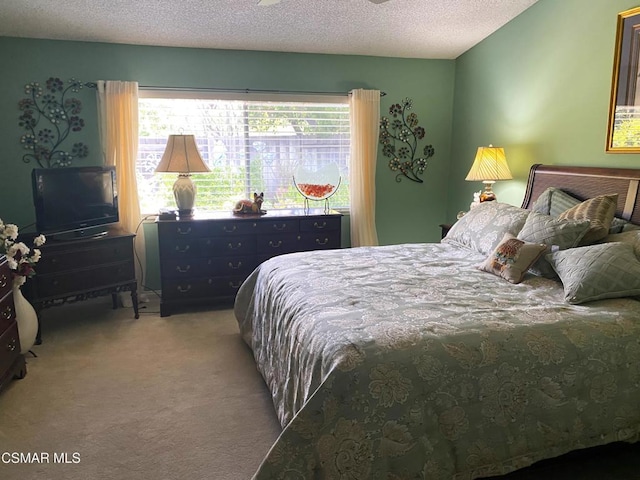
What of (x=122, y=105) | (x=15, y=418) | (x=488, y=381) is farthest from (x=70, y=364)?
(x=488, y=381)

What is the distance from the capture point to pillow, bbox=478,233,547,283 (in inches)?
103

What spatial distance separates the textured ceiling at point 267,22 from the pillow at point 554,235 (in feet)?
7.12

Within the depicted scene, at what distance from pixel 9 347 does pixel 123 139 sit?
2083 mm

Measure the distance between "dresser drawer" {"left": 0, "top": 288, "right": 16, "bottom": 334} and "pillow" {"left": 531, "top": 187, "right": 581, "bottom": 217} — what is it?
358 cm

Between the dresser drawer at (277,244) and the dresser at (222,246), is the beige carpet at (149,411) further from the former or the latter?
the dresser drawer at (277,244)

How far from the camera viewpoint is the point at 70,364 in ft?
10.3

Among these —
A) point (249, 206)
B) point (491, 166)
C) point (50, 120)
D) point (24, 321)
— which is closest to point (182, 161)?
point (249, 206)

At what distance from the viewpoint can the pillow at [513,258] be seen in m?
2.61

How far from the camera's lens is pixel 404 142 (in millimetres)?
5020

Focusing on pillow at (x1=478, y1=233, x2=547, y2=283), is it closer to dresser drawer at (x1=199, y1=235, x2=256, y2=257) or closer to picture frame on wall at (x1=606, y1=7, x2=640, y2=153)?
picture frame on wall at (x1=606, y1=7, x2=640, y2=153)

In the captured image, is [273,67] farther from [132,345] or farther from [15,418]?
[15,418]

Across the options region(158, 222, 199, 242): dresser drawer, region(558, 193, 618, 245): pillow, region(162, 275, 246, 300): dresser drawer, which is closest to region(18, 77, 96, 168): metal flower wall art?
region(158, 222, 199, 242): dresser drawer

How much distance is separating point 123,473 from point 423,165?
4112 millimetres

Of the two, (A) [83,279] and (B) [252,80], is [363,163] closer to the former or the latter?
(B) [252,80]
